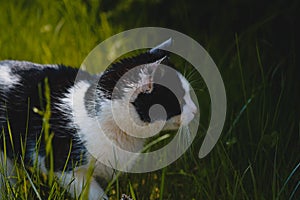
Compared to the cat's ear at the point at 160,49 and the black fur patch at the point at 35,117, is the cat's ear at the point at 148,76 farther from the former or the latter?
the black fur patch at the point at 35,117

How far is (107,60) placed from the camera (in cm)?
265

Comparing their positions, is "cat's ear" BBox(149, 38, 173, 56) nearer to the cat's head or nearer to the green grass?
the cat's head

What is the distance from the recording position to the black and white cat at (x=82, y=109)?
1.70m

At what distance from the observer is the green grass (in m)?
1.78

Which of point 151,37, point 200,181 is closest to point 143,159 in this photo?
point 200,181

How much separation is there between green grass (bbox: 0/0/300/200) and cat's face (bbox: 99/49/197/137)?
0.52 ft

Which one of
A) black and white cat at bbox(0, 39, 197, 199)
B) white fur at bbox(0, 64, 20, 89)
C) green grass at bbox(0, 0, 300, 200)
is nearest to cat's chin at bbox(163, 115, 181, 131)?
black and white cat at bbox(0, 39, 197, 199)

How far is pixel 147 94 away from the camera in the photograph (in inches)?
66.3

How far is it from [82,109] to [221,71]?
0.82 metres

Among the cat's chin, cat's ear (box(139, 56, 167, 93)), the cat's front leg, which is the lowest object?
the cat's front leg

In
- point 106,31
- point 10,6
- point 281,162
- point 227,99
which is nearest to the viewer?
point 281,162

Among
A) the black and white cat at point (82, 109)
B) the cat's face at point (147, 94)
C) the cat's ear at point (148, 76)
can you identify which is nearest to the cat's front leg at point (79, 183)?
the black and white cat at point (82, 109)

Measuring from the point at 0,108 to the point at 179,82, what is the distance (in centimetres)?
59

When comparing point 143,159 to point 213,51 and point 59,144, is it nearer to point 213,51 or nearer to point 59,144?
point 59,144
